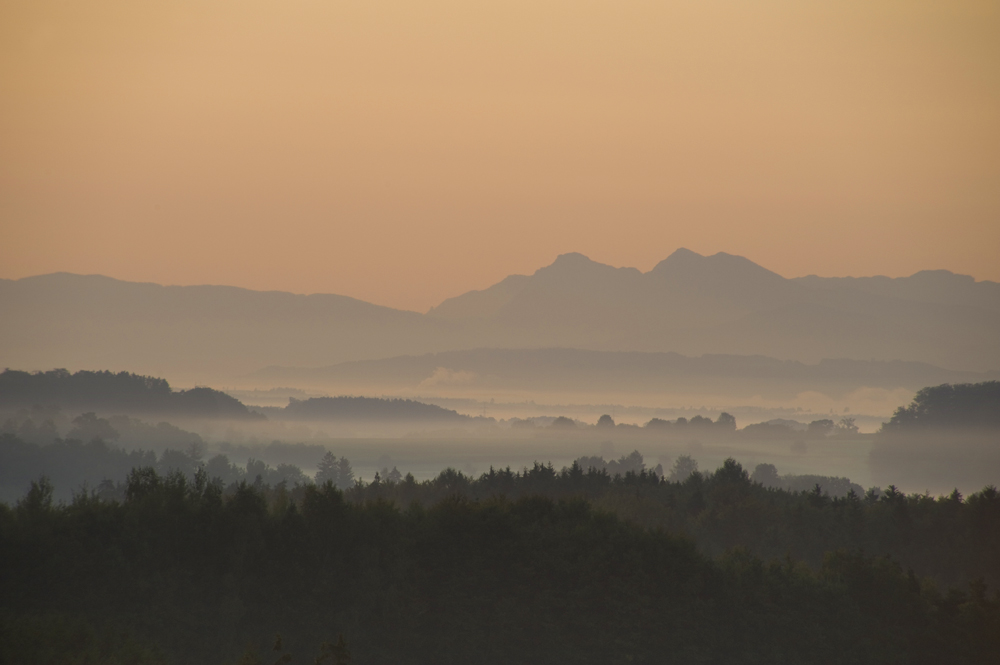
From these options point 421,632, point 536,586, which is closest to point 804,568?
point 536,586

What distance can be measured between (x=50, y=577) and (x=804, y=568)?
49178 mm

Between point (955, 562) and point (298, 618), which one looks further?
point (955, 562)

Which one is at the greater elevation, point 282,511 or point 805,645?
point 282,511

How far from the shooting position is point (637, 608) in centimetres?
6253

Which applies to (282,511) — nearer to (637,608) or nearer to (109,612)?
(109,612)

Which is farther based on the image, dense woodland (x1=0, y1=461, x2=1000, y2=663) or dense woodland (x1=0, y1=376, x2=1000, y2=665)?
dense woodland (x1=0, y1=461, x2=1000, y2=663)

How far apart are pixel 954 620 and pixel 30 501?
189 feet

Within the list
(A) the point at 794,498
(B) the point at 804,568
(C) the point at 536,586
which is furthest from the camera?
(A) the point at 794,498

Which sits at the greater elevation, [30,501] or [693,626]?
[30,501]

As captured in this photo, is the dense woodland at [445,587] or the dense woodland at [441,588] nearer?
the dense woodland at [441,588]

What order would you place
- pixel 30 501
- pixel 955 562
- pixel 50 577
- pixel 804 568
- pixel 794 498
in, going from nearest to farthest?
pixel 50 577 → pixel 30 501 → pixel 804 568 → pixel 955 562 → pixel 794 498

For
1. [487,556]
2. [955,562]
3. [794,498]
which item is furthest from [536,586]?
[794,498]

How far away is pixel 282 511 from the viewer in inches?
2640

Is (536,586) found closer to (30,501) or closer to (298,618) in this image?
(298,618)
